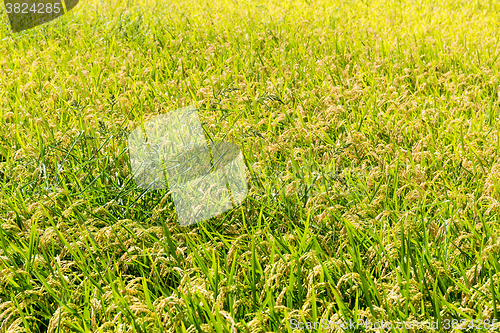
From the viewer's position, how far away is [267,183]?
2363 mm

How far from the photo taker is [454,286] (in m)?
1.70

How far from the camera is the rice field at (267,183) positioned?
1663 mm

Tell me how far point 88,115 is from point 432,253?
7.19 feet

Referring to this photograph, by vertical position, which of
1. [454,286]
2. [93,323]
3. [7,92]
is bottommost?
[454,286]

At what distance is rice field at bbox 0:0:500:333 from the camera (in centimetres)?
166

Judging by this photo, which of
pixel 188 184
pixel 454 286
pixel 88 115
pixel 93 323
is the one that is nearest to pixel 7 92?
pixel 88 115

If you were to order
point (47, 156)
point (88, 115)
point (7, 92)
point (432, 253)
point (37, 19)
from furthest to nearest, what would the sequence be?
1. point (37, 19)
2. point (7, 92)
3. point (88, 115)
4. point (47, 156)
5. point (432, 253)

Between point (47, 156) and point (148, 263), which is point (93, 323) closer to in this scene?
point (148, 263)
